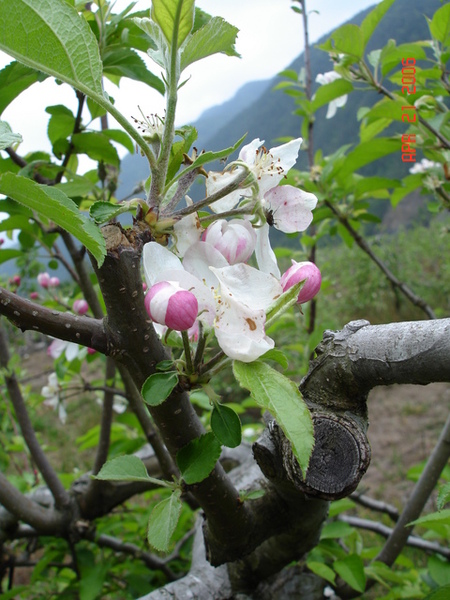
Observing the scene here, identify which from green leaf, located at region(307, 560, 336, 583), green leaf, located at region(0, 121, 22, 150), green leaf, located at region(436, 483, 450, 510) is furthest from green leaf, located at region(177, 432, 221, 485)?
green leaf, located at region(307, 560, 336, 583)

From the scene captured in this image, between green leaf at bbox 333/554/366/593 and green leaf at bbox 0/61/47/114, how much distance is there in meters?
1.20

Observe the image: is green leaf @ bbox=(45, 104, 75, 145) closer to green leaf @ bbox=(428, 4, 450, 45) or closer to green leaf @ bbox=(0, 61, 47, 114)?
green leaf @ bbox=(0, 61, 47, 114)

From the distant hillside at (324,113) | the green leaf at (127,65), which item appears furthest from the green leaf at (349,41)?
the distant hillside at (324,113)

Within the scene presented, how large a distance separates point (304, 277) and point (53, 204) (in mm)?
269

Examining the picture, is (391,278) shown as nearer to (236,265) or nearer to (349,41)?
(349,41)

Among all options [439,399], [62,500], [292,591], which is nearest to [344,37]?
[292,591]

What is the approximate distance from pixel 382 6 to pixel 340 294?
22.3 feet

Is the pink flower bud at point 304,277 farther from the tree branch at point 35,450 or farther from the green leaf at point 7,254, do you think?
the tree branch at point 35,450

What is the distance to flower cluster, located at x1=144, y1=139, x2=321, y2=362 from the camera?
0.51m

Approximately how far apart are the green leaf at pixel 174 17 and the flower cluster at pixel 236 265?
0.47 feet

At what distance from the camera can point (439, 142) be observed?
1.55 meters

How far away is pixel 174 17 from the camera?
1.63ft

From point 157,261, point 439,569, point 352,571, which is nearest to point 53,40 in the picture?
point 157,261

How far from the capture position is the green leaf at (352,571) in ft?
3.55
